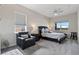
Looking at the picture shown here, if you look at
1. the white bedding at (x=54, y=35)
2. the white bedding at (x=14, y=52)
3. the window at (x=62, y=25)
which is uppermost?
the window at (x=62, y=25)

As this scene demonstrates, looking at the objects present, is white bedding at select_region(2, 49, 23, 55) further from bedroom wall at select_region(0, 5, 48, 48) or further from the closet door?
the closet door

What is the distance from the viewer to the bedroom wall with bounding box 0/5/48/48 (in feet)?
7.73

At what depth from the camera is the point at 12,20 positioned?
2502 millimetres

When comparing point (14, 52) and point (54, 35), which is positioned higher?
point (54, 35)

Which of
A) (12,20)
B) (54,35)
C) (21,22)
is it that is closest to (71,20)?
(54,35)

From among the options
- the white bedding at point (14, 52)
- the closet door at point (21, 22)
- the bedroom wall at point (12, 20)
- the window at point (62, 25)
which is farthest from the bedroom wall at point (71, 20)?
the white bedding at point (14, 52)

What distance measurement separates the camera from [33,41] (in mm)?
2486

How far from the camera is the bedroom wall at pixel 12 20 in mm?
2357

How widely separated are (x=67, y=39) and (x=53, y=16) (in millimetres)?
924

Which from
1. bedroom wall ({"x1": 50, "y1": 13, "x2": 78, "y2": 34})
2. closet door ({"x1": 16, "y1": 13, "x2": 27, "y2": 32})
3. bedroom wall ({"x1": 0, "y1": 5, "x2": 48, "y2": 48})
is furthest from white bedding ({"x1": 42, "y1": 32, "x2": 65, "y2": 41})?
closet door ({"x1": 16, "y1": 13, "x2": 27, "y2": 32})

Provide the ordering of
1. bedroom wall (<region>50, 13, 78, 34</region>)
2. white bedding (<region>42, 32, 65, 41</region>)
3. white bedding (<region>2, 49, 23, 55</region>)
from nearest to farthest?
white bedding (<region>2, 49, 23, 55</region>) → bedroom wall (<region>50, 13, 78, 34</region>) → white bedding (<region>42, 32, 65, 41</region>)

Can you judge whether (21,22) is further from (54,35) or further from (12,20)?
(54,35)

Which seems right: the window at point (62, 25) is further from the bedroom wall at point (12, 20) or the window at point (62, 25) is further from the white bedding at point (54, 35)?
the bedroom wall at point (12, 20)
